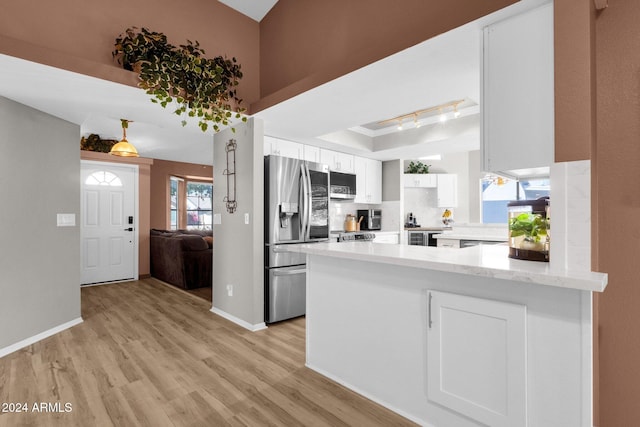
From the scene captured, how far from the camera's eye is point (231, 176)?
148 inches

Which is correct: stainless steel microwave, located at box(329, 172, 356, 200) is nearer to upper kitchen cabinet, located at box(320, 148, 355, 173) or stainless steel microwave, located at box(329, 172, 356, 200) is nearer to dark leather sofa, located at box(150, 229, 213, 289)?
upper kitchen cabinet, located at box(320, 148, 355, 173)

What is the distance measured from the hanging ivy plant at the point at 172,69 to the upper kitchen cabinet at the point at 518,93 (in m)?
2.10

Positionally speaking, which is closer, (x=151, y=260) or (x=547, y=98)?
(x=547, y=98)

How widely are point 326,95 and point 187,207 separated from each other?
6885 millimetres

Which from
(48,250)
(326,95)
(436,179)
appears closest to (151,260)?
(48,250)

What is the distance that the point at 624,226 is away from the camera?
1637mm

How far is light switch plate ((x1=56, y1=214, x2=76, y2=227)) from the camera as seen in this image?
344cm

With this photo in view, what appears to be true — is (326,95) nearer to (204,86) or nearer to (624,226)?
(204,86)

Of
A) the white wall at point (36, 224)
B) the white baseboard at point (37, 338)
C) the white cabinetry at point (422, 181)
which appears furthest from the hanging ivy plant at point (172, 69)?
the white cabinetry at point (422, 181)

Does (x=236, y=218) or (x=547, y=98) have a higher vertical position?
(x=547, y=98)

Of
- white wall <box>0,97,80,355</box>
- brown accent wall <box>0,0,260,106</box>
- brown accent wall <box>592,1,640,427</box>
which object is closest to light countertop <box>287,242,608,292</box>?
brown accent wall <box>592,1,640,427</box>

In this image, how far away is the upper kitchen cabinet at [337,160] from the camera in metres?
4.95

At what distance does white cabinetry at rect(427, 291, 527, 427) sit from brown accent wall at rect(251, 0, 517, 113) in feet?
4.98

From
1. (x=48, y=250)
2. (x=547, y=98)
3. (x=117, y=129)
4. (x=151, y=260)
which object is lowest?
(x=151, y=260)
